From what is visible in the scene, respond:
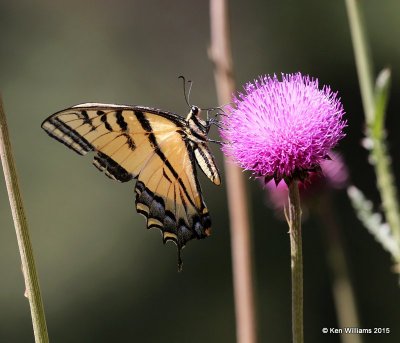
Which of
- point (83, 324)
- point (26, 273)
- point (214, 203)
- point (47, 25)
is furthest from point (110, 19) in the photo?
point (26, 273)

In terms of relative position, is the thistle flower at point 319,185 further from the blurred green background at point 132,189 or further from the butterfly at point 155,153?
the blurred green background at point 132,189

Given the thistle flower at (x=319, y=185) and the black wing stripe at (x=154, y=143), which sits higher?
the black wing stripe at (x=154, y=143)

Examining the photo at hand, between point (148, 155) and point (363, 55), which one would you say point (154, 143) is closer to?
point (148, 155)

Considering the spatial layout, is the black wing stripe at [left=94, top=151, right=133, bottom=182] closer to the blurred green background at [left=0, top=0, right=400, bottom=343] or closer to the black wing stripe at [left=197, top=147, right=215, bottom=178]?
the black wing stripe at [left=197, top=147, right=215, bottom=178]

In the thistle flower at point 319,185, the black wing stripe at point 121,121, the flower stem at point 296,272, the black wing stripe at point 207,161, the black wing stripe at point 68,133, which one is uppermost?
the black wing stripe at point 121,121

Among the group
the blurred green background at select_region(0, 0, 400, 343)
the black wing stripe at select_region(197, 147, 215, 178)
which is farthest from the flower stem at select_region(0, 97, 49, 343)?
the blurred green background at select_region(0, 0, 400, 343)

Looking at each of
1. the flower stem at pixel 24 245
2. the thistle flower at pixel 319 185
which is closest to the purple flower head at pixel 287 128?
the flower stem at pixel 24 245
